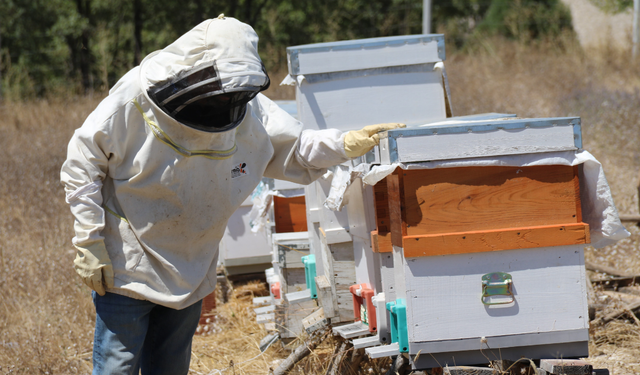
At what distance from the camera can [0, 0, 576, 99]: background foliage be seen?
597 inches

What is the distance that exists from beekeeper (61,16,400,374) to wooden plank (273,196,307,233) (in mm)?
1633

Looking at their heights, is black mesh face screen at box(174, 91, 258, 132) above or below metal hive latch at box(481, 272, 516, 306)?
above

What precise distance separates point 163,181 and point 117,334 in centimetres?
59

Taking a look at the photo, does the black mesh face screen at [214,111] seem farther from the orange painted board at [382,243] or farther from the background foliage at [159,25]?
the background foliage at [159,25]

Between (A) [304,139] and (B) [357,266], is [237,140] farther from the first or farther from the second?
(B) [357,266]

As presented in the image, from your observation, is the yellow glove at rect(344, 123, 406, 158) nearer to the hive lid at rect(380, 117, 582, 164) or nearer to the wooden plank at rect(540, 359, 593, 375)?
the hive lid at rect(380, 117, 582, 164)

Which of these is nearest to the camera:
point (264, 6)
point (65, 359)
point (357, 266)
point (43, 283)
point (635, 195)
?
point (357, 266)

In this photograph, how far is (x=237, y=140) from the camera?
94.0 inches

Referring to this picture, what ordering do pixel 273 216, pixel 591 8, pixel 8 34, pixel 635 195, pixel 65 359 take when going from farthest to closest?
pixel 591 8, pixel 8 34, pixel 635 195, pixel 273 216, pixel 65 359

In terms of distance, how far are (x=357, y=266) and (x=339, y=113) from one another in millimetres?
845

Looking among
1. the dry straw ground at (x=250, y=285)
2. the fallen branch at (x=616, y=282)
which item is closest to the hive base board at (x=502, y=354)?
the dry straw ground at (x=250, y=285)

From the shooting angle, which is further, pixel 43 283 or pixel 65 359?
pixel 43 283

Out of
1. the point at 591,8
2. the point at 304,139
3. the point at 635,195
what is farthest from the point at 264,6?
the point at 304,139

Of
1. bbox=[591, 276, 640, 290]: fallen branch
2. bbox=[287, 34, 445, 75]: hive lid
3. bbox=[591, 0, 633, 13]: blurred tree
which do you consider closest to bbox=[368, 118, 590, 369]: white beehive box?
bbox=[287, 34, 445, 75]: hive lid
